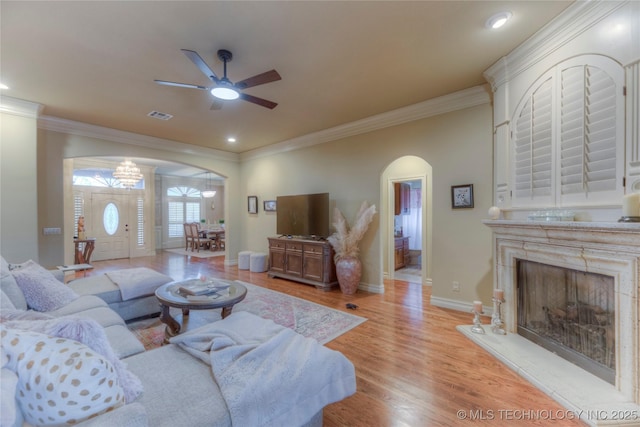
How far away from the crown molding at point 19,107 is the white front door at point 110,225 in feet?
14.4

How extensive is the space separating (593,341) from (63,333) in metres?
3.39

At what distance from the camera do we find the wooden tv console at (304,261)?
15.4 feet

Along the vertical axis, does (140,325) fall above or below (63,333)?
below

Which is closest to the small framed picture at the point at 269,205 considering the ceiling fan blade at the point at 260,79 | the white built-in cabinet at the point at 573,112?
the ceiling fan blade at the point at 260,79

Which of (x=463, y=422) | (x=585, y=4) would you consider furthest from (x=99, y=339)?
(x=585, y=4)

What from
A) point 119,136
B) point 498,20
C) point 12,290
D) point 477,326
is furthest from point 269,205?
point 498,20

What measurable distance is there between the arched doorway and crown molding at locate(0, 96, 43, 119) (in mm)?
5451

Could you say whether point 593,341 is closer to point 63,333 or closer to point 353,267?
point 353,267

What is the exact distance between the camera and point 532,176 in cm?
262

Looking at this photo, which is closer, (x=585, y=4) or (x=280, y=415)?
(x=280, y=415)

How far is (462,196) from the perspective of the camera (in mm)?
3576

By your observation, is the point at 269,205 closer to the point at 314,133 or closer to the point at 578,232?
the point at 314,133

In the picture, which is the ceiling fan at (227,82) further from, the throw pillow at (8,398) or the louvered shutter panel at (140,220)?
the louvered shutter panel at (140,220)

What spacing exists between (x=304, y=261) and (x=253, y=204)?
244 cm
